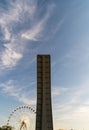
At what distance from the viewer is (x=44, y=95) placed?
88625 mm

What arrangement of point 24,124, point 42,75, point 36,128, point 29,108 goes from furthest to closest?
point 29,108
point 24,124
point 42,75
point 36,128

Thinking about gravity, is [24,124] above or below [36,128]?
above

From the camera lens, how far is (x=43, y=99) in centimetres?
8788

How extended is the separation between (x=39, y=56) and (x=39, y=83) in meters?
10.4

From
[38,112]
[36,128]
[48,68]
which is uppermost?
[48,68]

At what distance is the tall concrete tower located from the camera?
282ft

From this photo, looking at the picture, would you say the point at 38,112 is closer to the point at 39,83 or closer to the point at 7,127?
the point at 39,83

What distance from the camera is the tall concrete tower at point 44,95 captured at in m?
85.8

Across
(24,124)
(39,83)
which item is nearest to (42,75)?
(39,83)

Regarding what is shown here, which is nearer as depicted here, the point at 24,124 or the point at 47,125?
the point at 47,125

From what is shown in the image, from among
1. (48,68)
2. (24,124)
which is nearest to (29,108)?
(24,124)

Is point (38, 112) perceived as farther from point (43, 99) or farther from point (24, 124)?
point (24, 124)

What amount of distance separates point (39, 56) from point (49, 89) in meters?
13.0

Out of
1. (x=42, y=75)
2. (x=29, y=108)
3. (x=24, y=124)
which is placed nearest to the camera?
(x=42, y=75)
